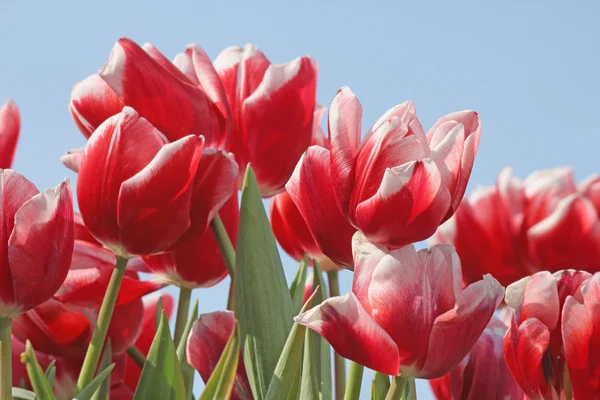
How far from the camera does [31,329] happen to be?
27.0 inches

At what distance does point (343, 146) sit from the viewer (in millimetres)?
508

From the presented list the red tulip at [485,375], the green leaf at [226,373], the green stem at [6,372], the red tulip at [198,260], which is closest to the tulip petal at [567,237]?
the red tulip at [485,375]

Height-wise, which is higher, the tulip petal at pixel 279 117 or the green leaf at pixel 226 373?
the tulip petal at pixel 279 117

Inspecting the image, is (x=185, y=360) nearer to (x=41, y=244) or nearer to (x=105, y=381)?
(x=105, y=381)

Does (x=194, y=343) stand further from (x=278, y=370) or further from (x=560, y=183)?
(x=560, y=183)

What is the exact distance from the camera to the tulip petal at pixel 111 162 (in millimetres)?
550

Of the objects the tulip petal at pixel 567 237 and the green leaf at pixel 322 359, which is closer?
the green leaf at pixel 322 359

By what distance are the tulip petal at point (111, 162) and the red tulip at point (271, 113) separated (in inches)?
4.7

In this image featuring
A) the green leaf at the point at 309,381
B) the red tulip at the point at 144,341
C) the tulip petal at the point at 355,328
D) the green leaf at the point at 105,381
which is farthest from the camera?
the red tulip at the point at 144,341

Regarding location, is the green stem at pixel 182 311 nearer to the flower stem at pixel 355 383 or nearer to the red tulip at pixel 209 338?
the red tulip at pixel 209 338

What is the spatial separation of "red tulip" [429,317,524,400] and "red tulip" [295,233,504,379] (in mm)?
178

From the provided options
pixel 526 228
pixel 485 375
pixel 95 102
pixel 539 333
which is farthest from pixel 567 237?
pixel 95 102

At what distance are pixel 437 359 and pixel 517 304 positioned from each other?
0.10 meters

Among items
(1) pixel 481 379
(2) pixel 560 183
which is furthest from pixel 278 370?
(2) pixel 560 183
